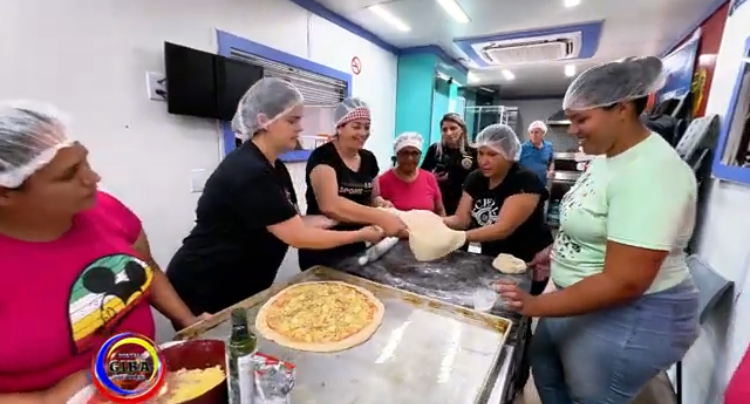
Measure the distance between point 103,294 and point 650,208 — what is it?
1.17 m

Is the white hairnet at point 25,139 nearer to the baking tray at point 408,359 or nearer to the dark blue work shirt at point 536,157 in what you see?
the baking tray at point 408,359

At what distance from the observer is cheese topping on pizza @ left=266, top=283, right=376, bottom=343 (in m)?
0.93

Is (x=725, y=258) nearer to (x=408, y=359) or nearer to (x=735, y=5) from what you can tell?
(x=735, y=5)

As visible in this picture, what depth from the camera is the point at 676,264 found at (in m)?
0.93

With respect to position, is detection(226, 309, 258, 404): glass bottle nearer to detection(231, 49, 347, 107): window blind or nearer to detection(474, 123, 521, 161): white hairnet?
detection(474, 123, 521, 161): white hairnet

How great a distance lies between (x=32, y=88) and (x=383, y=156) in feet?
9.67

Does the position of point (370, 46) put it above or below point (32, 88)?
above

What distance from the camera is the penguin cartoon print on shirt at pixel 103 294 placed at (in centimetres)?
66

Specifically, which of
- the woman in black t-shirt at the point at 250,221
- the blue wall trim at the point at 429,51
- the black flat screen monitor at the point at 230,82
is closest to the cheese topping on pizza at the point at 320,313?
the woman in black t-shirt at the point at 250,221

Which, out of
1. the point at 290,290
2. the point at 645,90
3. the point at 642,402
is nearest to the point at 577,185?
the point at 645,90

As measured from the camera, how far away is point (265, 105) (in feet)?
4.16

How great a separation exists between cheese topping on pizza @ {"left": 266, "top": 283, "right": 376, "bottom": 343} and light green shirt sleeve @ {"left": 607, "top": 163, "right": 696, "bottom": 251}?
678 mm

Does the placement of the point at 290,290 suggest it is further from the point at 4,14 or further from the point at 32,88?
the point at 4,14

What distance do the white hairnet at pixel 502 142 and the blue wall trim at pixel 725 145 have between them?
0.83m
